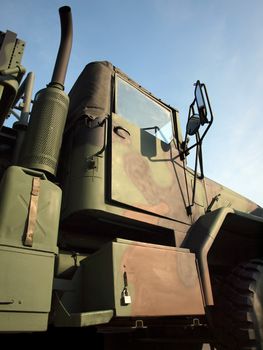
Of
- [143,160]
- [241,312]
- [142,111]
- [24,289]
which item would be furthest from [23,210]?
[142,111]

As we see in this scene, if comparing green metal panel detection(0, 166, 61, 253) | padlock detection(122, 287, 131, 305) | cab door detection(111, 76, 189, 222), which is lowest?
padlock detection(122, 287, 131, 305)

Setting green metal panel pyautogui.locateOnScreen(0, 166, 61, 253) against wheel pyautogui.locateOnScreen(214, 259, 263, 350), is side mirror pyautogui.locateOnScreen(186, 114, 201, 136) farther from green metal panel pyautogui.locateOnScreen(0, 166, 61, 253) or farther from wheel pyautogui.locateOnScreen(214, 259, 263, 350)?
green metal panel pyautogui.locateOnScreen(0, 166, 61, 253)

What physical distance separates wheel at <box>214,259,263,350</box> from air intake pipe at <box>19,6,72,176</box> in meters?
1.82

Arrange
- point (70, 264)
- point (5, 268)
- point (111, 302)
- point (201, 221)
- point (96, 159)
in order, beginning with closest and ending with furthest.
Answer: point (5, 268)
point (111, 302)
point (70, 264)
point (96, 159)
point (201, 221)

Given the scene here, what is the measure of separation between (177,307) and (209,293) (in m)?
0.38

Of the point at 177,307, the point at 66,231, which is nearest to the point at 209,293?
the point at 177,307

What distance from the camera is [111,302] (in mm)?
2049

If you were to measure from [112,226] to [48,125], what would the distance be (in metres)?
1.03

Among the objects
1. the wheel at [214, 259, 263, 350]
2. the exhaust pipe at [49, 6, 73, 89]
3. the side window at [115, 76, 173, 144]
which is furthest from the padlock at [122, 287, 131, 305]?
the exhaust pipe at [49, 6, 73, 89]

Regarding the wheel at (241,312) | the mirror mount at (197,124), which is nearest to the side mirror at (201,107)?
the mirror mount at (197,124)

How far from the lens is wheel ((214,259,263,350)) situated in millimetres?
2650

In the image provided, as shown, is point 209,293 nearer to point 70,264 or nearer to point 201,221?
point 201,221

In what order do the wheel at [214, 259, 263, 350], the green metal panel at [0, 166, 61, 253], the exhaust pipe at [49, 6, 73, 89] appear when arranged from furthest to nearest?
the exhaust pipe at [49, 6, 73, 89], the wheel at [214, 259, 263, 350], the green metal panel at [0, 166, 61, 253]

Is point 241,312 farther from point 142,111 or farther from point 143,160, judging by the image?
point 142,111
